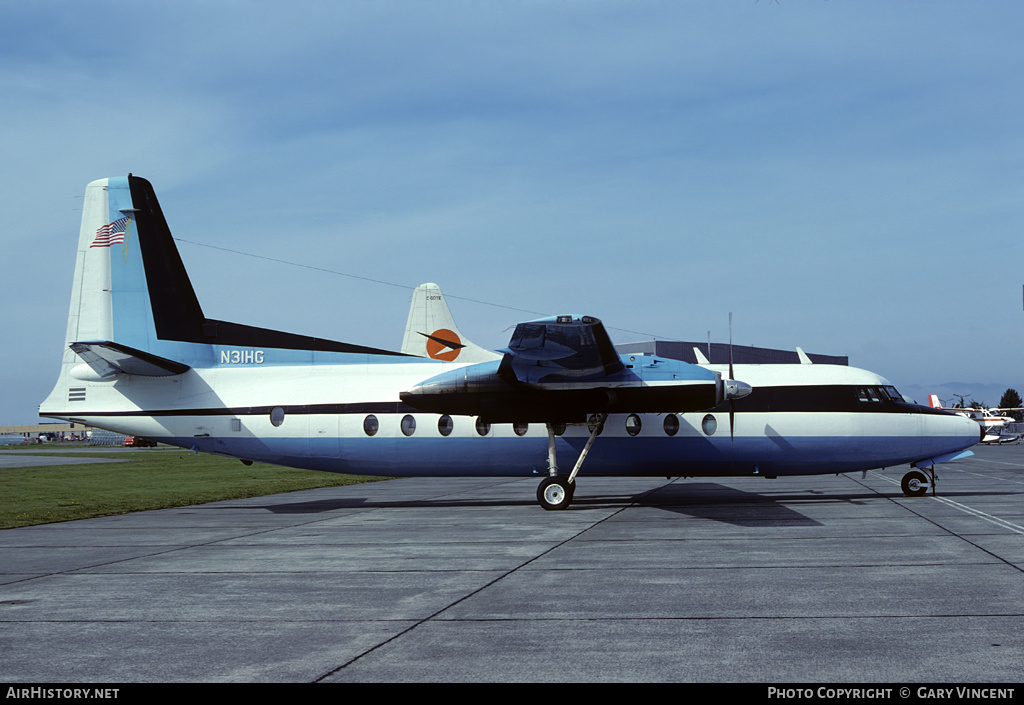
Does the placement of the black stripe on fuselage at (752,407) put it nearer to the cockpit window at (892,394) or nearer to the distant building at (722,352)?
the cockpit window at (892,394)

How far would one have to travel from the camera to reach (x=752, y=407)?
74.9 ft

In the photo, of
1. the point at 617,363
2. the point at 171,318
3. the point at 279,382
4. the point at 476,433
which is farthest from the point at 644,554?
the point at 171,318

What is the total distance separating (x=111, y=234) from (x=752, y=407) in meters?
18.3

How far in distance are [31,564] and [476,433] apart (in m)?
11.1

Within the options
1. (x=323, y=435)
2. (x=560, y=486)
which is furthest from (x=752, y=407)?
(x=323, y=435)

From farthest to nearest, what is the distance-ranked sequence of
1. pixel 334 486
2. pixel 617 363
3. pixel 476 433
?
pixel 334 486 → pixel 476 433 → pixel 617 363

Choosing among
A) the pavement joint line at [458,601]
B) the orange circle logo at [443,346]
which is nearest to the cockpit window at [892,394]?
the pavement joint line at [458,601]

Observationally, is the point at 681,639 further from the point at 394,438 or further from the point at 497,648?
the point at 394,438

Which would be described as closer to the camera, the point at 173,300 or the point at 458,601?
the point at 458,601

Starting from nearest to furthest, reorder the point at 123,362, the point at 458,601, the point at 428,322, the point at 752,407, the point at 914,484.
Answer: the point at 458,601, the point at 123,362, the point at 752,407, the point at 914,484, the point at 428,322

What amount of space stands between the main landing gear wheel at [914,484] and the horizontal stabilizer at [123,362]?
20431 mm

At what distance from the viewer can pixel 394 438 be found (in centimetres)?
2289

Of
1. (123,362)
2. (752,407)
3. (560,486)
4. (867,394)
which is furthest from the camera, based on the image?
(867,394)

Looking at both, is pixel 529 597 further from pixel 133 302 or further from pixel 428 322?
pixel 428 322
